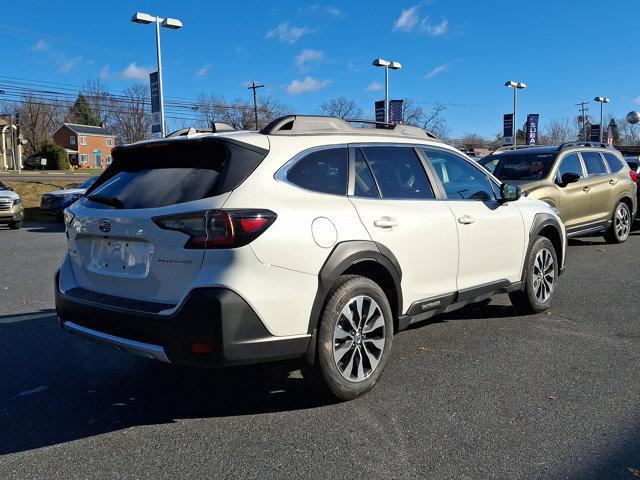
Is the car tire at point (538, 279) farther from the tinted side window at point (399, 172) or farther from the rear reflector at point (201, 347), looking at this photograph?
the rear reflector at point (201, 347)

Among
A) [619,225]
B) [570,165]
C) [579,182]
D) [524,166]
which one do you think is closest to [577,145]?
[570,165]

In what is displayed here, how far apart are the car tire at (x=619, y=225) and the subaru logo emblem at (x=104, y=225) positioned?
1024 centimetres

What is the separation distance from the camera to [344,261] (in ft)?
12.3

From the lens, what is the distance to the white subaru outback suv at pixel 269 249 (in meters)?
3.32

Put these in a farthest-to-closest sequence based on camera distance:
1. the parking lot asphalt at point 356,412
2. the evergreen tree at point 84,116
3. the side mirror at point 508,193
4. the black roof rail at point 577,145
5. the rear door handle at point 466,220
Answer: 1. the evergreen tree at point 84,116
2. the black roof rail at point 577,145
3. the side mirror at point 508,193
4. the rear door handle at point 466,220
5. the parking lot asphalt at point 356,412

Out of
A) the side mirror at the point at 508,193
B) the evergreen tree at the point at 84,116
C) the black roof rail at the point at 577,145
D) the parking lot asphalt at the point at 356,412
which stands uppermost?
the evergreen tree at the point at 84,116

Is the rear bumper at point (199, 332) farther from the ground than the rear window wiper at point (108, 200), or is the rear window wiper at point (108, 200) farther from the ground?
the rear window wiper at point (108, 200)

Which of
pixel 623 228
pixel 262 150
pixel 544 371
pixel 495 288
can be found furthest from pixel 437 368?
pixel 623 228

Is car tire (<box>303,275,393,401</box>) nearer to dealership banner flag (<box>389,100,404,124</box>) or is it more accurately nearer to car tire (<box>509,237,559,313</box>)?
car tire (<box>509,237,559,313</box>)

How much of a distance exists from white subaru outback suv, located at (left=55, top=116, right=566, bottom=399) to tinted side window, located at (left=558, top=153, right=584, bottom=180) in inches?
233

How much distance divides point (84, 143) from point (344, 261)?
97.5 meters

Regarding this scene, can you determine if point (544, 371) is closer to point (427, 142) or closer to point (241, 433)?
point (427, 142)


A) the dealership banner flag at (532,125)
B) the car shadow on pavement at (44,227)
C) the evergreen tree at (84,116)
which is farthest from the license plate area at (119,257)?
the evergreen tree at (84,116)

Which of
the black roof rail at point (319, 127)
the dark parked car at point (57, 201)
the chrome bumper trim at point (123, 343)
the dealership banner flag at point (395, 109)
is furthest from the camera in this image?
the dealership banner flag at point (395, 109)
